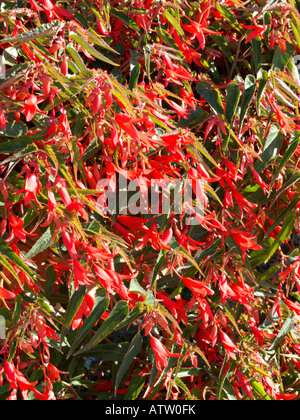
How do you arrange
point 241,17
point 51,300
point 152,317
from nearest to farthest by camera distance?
point 152,317
point 51,300
point 241,17

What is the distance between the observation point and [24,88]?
698mm

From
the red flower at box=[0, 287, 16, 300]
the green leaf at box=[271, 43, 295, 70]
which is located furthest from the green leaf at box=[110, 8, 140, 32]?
the red flower at box=[0, 287, 16, 300]

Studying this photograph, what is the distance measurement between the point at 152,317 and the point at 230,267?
24 cm

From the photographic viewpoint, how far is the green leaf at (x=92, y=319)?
2.58 ft

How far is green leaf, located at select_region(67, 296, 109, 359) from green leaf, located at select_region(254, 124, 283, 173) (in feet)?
1.15

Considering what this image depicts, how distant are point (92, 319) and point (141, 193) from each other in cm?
21

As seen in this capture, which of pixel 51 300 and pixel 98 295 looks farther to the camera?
pixel 51 300

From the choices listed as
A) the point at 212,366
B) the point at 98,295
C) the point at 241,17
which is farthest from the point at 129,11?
the point at 212,366

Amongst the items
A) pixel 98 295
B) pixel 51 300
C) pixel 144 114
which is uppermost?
pixel 144 114

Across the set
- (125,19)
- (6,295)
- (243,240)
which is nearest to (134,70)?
(125,19)

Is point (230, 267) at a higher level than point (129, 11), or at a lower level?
lower

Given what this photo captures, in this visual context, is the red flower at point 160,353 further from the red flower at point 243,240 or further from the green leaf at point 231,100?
the green leaf at point 231,100

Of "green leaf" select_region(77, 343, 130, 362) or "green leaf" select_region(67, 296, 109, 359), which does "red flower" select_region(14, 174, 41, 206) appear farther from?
"green leaf" select_region(77, 343, 130, 362)
